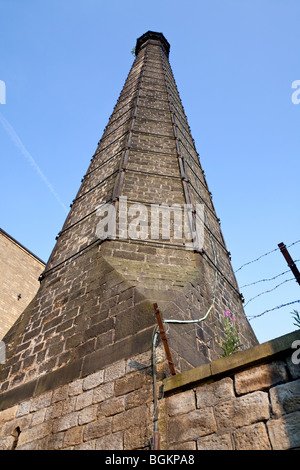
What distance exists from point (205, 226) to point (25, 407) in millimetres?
4797

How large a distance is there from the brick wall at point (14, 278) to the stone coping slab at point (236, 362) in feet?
35.9

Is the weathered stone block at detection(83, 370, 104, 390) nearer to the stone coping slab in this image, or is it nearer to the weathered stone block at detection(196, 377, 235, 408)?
the stone coping slab

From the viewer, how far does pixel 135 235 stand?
603 cm

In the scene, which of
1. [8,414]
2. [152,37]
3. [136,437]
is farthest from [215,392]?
[152,37]

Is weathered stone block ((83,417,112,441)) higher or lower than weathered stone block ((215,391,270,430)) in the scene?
higher

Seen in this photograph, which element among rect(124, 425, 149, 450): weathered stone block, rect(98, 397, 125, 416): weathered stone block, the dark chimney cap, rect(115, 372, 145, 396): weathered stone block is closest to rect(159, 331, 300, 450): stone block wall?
rect(124, 425, 149, 450): weathered stone block

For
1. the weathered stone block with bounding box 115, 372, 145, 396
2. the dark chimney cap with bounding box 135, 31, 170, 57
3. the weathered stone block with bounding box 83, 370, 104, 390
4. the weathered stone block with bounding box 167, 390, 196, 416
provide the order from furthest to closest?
the dark chimney cap with bounding box 135, 31, 170, 57 < the weathered stone block with bounding box 83, 370, 104, 390 < the weathered stone block with bounding box 115, 372, 145, 396 < the weathered stone block with bounding box 167, 390, 196, 416

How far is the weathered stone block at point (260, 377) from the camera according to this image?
9.01ft

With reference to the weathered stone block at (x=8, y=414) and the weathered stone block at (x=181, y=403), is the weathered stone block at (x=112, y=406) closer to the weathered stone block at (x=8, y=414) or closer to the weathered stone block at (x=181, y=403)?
the weathered stone block at (x=181, y=403)

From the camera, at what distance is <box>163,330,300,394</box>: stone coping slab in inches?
110

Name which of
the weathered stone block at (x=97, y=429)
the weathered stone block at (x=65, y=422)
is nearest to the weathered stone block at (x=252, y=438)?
the weathered stone block at (x=97, y=429)

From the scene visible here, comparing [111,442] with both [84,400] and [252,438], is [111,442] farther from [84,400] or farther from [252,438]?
[252,438]
